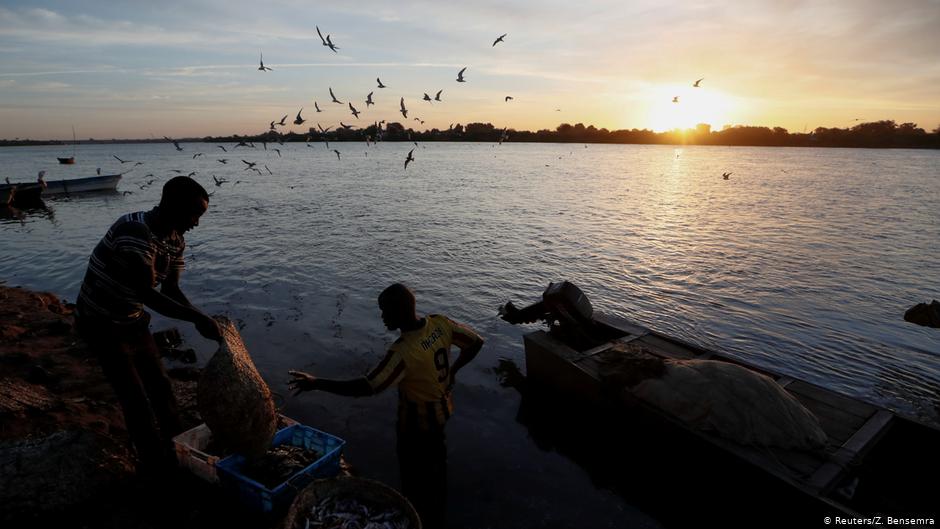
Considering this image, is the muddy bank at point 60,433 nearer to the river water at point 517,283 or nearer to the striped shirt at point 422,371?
the river water at point 517,283

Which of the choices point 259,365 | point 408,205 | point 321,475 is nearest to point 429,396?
point 321,475

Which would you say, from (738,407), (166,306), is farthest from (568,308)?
(166,306)

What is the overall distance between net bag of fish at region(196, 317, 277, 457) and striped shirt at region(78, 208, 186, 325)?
0.89 m

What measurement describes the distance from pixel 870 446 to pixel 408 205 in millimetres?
31550

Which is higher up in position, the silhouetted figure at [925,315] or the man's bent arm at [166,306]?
the man's bent arm at [166,306]

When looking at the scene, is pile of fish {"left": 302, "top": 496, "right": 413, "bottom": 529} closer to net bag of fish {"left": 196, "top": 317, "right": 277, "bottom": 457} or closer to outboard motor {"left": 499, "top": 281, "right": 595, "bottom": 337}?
net bag of fish {"left": 196, "top": 317, "right": 277, "bottom": 457}

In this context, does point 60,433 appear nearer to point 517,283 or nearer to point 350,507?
point 350,507

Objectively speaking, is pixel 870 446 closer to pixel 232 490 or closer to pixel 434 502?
pixel 434 502

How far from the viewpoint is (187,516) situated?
4980mm

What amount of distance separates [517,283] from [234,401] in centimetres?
1304

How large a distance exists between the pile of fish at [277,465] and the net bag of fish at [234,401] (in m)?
0.21

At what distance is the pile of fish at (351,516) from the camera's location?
4.18m

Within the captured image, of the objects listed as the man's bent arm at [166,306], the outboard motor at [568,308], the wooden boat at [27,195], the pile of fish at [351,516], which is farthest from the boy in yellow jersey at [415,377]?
the wooden boat at [27,195]

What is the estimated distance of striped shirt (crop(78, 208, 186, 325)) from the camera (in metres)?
4.11
